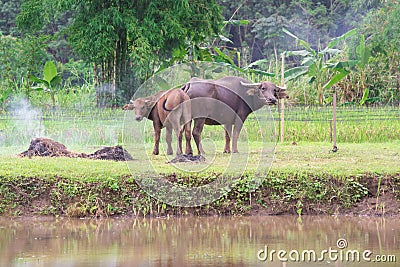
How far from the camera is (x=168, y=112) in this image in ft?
36.5

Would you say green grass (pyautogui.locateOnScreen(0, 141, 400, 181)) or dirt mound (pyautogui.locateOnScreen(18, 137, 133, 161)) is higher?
dirt mound (pyautogui.locateOnScreen(18, 137, 133, 161))

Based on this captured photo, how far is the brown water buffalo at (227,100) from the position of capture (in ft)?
36.9

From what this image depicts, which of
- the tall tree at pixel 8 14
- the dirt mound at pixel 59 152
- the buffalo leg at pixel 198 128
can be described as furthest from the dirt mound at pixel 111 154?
the tall tree at pixel 8 14

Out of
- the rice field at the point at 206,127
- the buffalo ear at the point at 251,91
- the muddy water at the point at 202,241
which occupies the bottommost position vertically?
the muddy water at the point at 202,241

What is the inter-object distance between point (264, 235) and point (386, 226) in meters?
1.51

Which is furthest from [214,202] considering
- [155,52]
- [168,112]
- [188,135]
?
[155,52]

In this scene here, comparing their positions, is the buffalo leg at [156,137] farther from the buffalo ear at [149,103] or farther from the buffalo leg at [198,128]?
the buffalo leg at [198,128]

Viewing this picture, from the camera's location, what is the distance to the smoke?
13.9 metres

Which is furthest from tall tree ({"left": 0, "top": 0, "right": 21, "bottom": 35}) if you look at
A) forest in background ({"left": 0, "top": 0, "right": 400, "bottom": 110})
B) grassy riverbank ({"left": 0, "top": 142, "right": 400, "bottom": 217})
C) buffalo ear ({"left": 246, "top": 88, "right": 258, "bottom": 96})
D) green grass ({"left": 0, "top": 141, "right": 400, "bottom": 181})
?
grassy riverbank ({"left": 0, "top": 142, "right": 400, "bottom": 217})

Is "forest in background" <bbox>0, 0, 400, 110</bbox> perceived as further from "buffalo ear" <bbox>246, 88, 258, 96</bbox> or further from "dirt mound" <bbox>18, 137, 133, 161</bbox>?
"buffalo ear" <bbox>246, 88, 258, 96</bbox>

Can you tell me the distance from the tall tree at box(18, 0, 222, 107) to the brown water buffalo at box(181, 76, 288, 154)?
4.71m

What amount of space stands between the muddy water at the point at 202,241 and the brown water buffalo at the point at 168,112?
220 centimetres

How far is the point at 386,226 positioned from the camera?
8.81m

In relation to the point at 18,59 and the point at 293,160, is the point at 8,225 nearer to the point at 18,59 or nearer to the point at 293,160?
the point at 293,160
